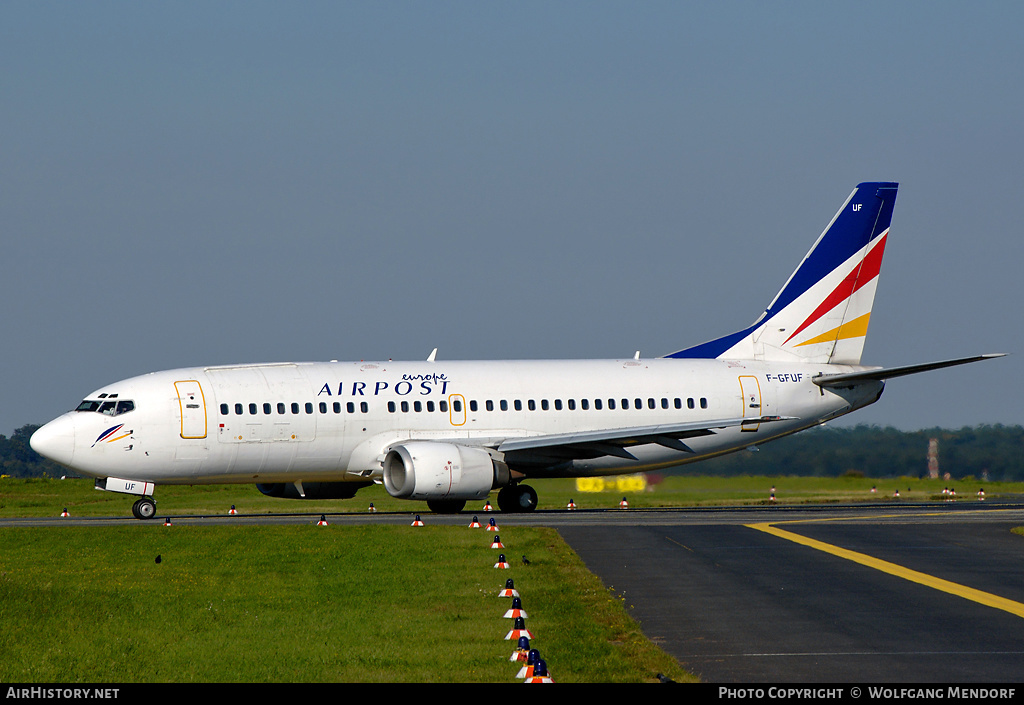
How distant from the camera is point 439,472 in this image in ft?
106

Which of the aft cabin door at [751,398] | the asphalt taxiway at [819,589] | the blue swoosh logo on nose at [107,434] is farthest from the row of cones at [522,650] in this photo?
the aft cabin door at [751,398]

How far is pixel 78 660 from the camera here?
13039 millimetres

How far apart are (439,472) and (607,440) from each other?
4.80 m

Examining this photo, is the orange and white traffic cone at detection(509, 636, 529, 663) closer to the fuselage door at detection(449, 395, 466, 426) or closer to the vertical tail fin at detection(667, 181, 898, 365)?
the fuselage door at detection(449, 395, 466, 426)

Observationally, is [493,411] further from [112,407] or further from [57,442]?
[57,442]

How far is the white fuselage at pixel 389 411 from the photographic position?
3219 centimetres

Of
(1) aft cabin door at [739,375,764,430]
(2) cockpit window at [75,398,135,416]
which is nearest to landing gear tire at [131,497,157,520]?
(2) cockpit window at [75,398,135,416]

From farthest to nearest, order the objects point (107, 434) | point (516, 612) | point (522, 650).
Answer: point (107, 434) < point (516, 612) < point (522, 650)

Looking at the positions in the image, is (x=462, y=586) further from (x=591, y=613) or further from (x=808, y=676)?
(x=808, y=676)

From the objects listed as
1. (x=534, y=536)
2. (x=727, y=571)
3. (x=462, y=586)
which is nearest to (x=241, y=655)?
(x=462, y=586)

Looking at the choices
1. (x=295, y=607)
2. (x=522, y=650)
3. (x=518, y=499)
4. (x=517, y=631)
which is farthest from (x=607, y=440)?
(x=522, y=650)

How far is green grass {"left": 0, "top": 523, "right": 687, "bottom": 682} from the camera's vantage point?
39.7 ft

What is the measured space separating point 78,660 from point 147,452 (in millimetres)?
19611

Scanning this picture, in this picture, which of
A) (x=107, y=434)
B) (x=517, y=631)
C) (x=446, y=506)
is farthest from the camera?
(x=446, y=506)
